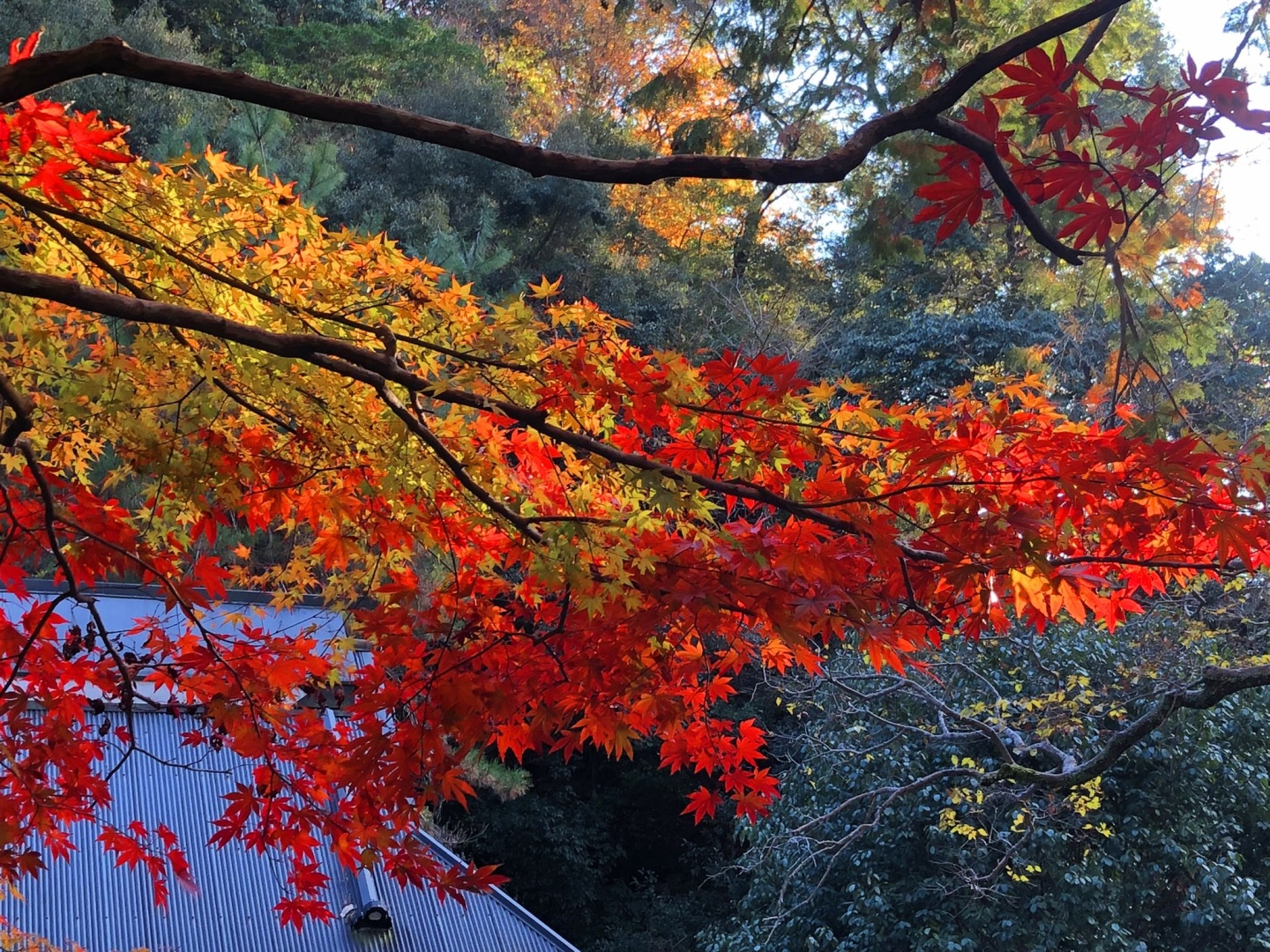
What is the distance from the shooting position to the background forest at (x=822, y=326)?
12.6 ft

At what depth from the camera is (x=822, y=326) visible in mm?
9844

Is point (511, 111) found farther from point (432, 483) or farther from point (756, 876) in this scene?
point (432, 483)

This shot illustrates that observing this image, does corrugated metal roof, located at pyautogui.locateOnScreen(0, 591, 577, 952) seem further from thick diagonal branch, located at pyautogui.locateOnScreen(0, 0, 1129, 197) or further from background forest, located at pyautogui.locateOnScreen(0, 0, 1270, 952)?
thick diagonal branch, located at pyautogui.locateOnScreen(0, 0, 1129, 197)

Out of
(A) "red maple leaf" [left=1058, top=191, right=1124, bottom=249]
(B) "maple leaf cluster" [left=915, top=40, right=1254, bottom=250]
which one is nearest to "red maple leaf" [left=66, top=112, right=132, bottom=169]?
(B) "maple leaf cluster" [left=915, top=40, right=1254, bottom=250]

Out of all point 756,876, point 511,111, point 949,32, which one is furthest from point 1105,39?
point 511,111

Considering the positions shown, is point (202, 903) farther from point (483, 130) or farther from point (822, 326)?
point (822, 326)

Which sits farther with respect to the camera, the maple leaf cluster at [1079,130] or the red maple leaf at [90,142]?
the maple leaf cluster at [1079,130]

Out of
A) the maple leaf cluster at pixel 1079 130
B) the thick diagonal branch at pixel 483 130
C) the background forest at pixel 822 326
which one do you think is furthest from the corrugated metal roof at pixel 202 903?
the maple leaf cluster at pixel 1079 130

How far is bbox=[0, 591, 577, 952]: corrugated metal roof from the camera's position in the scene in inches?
181

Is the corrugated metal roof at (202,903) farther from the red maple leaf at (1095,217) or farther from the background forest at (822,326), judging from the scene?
the red maple leaf at (1095,217)

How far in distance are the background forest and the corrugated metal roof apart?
0.93 meters

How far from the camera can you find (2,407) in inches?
94.1

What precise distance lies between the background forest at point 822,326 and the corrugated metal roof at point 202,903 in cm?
93

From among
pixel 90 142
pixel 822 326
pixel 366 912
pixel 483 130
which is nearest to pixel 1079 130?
pixel 483 130
